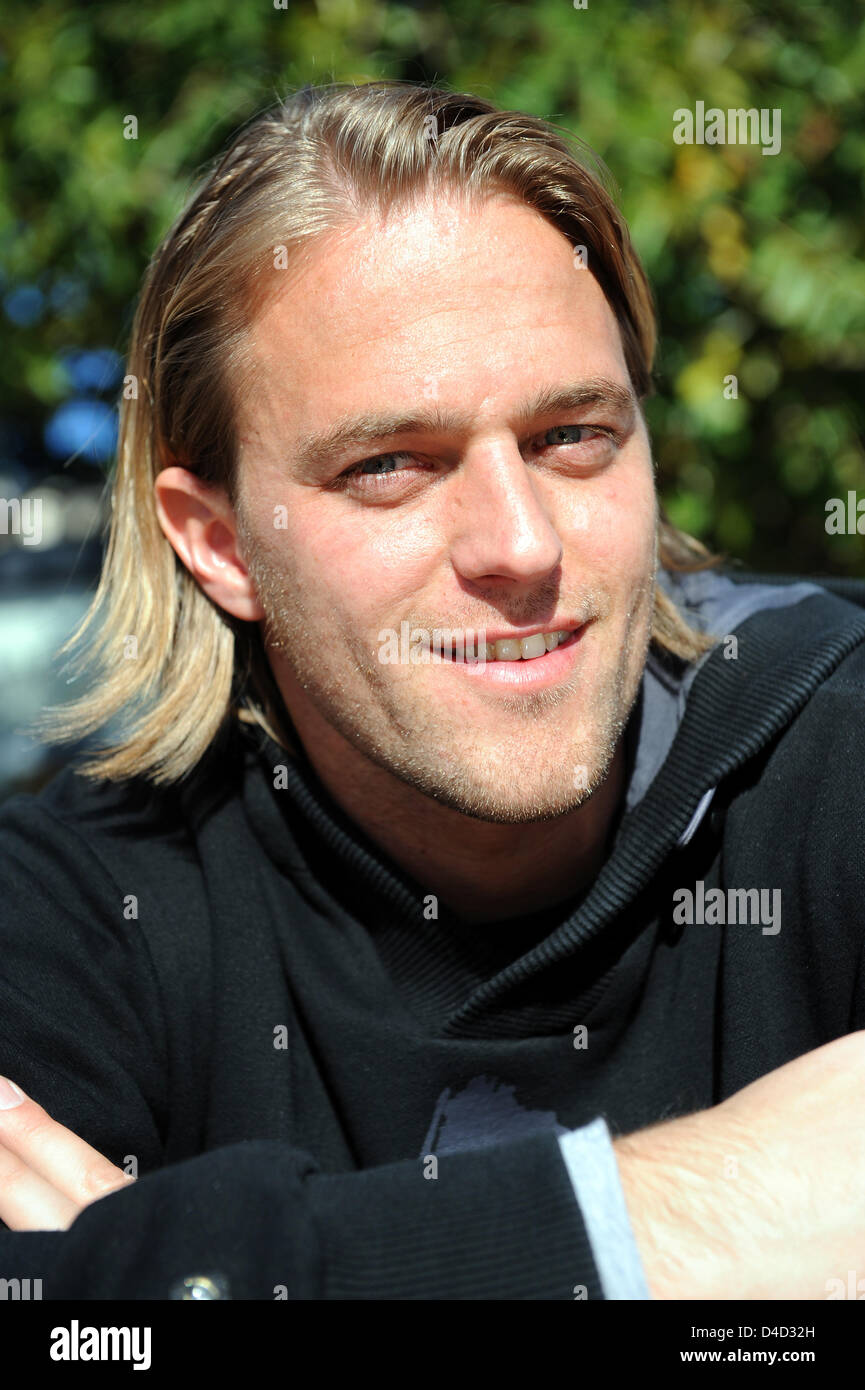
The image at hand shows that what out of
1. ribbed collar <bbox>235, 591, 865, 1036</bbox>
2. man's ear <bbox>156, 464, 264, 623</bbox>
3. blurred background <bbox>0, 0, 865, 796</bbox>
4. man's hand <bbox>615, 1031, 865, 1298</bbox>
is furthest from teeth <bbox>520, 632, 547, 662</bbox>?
blurred background <bbox>0, 0, 865, 796</bbox>

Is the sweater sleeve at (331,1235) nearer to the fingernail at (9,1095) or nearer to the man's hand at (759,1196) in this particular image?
the man's hand at (759,1196)

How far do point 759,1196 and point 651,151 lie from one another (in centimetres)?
270

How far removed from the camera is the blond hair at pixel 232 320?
2246 mm

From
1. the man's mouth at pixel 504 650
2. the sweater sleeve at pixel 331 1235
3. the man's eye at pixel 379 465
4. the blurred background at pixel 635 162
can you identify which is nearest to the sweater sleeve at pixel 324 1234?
the sweater sleeve at pixel 331 1235

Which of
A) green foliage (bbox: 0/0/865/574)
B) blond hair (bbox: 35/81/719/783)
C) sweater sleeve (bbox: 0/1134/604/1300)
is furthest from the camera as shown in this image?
green foliage (bbox: 0/0/865/574)

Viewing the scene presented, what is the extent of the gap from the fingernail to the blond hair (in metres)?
0.69

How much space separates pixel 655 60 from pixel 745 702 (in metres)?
2.09

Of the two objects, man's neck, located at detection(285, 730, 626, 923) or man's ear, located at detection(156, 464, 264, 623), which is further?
man's ear, located at detection(156, 464, 264, 623)

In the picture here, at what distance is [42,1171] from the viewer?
1790 mm

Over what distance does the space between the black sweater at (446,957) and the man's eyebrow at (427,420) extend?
52 cm

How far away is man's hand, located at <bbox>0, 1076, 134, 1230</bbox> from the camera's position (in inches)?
65.3

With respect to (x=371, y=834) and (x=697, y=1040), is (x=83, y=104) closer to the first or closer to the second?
(x=371, y=834)

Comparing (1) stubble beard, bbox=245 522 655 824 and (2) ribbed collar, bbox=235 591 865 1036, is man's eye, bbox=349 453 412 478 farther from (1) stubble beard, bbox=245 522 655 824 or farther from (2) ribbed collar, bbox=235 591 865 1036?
(2) ribbed collar, bbox=235 591 865 1036

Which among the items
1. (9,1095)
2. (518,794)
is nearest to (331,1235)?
(9,1095)
